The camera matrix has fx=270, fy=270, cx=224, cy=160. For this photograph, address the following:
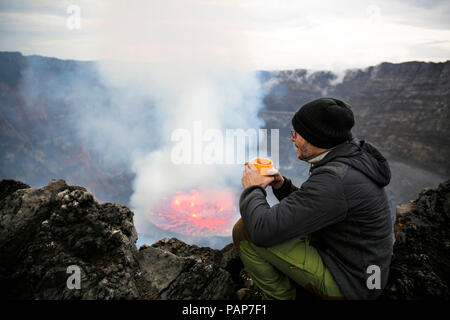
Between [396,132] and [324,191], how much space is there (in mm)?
64403

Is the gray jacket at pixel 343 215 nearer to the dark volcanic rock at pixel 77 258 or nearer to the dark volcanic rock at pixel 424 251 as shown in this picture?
the dark volcanic rock at pixel 424 251

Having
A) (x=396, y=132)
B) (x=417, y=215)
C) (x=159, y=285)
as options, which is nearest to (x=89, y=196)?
(x=159, y=285)

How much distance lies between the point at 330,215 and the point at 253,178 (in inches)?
32.6

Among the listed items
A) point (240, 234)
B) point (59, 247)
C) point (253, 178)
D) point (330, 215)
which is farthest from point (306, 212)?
point (59, 247)

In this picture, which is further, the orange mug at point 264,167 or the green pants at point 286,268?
the orange mug at point 264,167

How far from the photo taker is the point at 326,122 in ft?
7.89

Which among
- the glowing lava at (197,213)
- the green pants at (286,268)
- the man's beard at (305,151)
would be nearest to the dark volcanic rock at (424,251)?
the green pants at (286,268)

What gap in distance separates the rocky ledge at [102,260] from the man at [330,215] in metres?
0.56

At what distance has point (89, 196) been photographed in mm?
3910

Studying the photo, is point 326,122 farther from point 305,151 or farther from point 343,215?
point 343,215

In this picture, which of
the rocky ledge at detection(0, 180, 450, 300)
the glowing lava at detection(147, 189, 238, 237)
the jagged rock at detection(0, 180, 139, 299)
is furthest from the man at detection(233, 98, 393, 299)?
the glowing lava at detection(147, 189, 238, 237)

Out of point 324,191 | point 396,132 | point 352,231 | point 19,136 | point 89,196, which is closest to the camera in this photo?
point 324,191

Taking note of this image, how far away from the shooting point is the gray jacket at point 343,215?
2.08m
